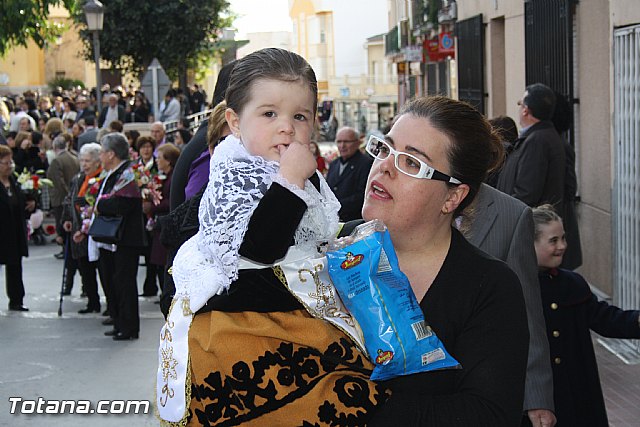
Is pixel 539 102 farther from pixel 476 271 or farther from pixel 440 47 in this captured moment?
pixel 440 47

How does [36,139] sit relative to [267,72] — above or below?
below

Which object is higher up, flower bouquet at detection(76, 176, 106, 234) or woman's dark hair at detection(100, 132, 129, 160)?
woman's dark hair at detection(100, 132, 129, 160)

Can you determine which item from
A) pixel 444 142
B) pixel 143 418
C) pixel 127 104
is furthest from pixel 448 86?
pixel 444 142

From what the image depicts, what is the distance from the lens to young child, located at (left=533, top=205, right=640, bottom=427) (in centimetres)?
470

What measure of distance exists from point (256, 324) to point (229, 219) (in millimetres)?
279

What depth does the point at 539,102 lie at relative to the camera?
28.0 feet

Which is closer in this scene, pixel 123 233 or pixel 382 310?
pixel 382 310

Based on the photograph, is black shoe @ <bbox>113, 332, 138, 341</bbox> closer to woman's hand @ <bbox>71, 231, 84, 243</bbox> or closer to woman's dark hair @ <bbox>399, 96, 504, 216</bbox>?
woman's hand @ <bbox>71, 231, 84, 243</bbox>

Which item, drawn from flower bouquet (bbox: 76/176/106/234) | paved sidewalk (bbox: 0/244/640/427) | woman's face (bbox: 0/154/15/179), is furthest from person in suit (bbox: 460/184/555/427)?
woman's face (bbox: 0/154/15/179)

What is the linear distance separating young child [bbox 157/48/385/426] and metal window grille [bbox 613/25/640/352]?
6761 millimetres

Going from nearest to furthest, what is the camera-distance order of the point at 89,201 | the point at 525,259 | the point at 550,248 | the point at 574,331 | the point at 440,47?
the point at 525,259, the point at 574,331, the point at 550,248, the point at 89,201, the point at 440,47

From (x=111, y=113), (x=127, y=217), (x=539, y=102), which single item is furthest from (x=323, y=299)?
(x=111, y=113)

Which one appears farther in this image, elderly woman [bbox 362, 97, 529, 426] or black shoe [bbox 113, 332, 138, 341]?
black shoe [bbox 113, 332, 138, 341]

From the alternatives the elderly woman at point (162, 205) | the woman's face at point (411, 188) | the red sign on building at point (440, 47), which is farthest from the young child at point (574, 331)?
the red sign on building at point (440, 47)
